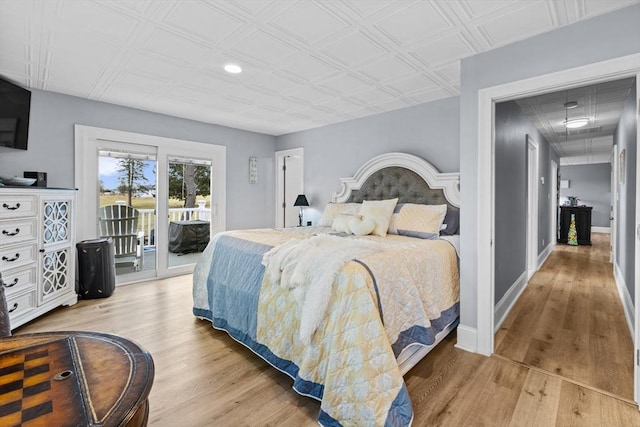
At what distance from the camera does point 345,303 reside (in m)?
1.72

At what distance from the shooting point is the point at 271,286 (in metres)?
2.23

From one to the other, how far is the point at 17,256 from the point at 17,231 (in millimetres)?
227

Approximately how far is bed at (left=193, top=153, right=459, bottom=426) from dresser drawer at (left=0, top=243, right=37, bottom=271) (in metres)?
1.54

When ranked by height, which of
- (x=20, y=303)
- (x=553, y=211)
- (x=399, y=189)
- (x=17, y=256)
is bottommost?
(x=20, y=303)

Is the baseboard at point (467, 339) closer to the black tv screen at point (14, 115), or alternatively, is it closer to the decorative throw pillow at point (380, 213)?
the decorative throw pillow at point (380, 213)

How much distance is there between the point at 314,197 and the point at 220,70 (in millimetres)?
2818

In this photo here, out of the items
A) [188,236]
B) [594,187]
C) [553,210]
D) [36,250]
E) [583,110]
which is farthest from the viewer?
[594,187]

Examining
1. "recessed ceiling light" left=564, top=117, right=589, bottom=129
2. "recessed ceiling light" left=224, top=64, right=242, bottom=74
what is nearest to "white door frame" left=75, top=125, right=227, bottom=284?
"recessed ceiling light" left=224, top=64, right=242, bottom=74

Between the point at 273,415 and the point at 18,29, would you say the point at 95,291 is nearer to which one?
the point at 18,29

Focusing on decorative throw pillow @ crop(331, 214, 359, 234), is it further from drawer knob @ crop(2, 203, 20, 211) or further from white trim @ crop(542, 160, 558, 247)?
white trim @ crop(542, 160, 558, 247)

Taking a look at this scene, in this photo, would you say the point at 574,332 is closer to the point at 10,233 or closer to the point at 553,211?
the point at 10,233

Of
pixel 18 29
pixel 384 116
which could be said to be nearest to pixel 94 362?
pixel 18 29

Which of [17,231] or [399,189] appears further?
[399,189]

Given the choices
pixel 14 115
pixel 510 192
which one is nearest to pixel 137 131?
pixel 14 115
